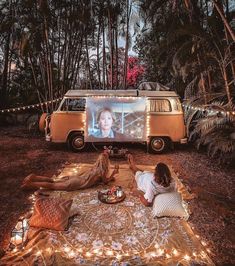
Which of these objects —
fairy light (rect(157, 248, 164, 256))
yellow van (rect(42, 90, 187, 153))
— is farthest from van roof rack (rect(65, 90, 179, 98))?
fairy light (rect(157, 248, 164, 256))

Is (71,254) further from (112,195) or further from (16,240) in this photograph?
(112,195)

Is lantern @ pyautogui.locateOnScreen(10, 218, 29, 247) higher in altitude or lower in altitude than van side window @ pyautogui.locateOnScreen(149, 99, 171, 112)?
lower

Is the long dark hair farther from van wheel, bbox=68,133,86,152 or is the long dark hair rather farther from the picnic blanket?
van wheel, bbox=68,133,86,152

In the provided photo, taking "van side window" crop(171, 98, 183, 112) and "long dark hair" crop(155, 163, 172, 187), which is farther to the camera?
"van side window" crop(171, 98, 183, 112)

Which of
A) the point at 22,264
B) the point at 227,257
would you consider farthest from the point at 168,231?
the point at 22,264

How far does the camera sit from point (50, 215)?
13.2ft

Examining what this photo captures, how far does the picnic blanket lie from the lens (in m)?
3.46

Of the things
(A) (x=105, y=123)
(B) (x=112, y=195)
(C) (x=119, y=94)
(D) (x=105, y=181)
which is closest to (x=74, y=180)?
(D) (x=105, y=181)

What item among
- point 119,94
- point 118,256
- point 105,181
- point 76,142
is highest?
point 119,94

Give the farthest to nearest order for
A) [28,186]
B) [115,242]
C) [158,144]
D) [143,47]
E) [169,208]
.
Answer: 1. [143,47]
2. [158,144]
3. [28,186]
4. [169,208]
5. [115,242]

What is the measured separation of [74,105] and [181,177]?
398 centimetres

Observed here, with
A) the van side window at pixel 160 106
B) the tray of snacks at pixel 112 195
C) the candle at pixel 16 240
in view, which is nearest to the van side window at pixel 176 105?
the van side window at pixel 160 106

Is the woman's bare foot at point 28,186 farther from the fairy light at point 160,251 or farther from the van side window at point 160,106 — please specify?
the van side window at point 160,106

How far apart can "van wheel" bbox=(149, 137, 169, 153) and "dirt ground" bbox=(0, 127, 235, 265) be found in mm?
267
